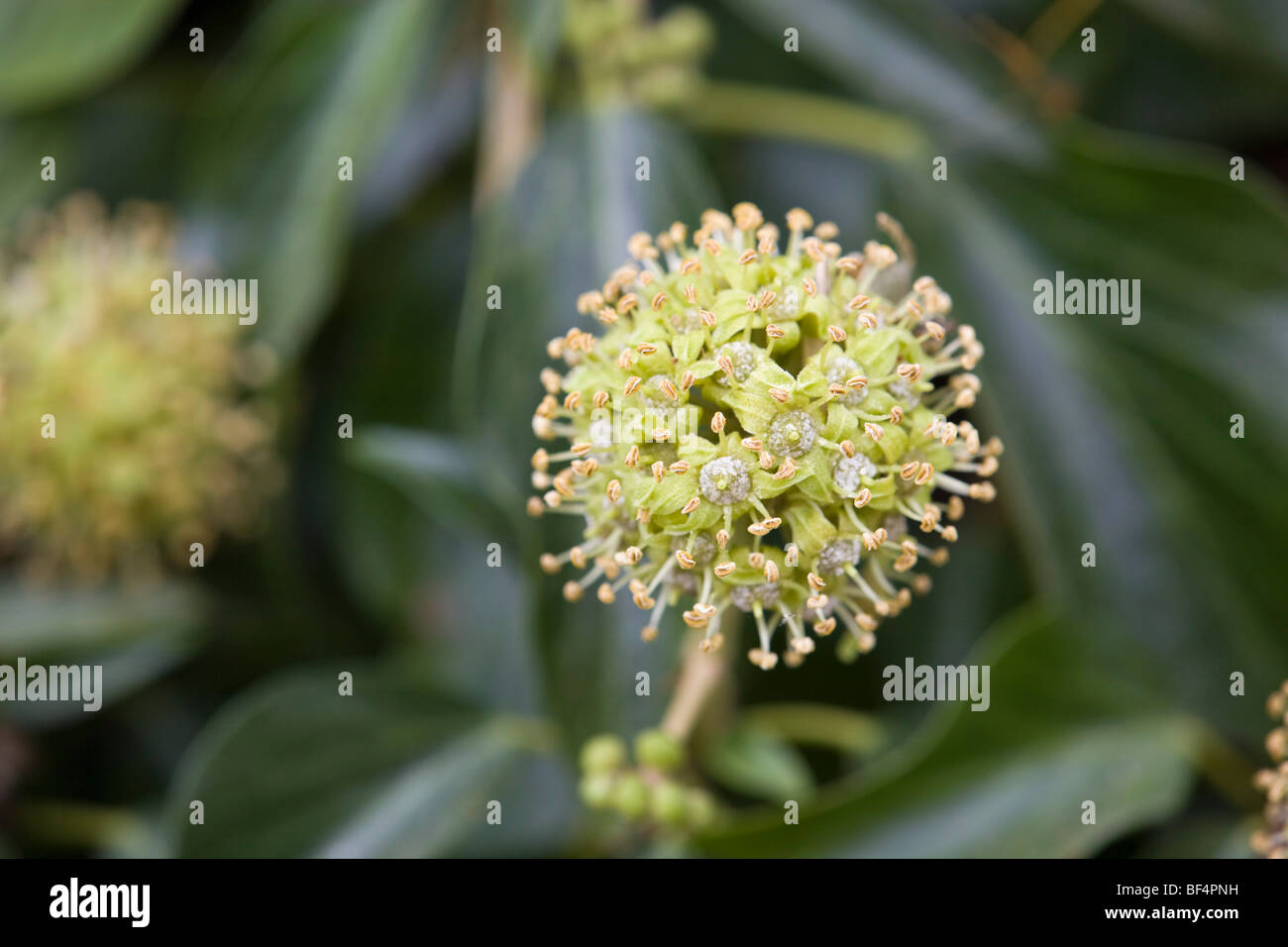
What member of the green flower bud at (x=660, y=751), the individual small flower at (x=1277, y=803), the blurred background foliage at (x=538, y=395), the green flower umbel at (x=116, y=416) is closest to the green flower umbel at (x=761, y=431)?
the green flower bud at (x=660, y=751)

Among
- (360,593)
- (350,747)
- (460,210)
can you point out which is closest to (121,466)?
(360,593)

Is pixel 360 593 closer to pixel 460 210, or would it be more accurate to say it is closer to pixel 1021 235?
pixel 460 210

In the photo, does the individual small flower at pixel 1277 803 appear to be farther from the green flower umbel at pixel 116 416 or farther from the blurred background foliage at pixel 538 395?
the green flower umbel at pixel 116 416

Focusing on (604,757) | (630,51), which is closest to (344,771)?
(604,757)

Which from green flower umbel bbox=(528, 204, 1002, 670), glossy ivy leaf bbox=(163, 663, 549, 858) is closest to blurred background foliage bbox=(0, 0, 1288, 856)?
glossy ivy leaf bbox=(163, 663, 549, 858)

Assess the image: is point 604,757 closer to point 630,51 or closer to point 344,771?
point 344,771
